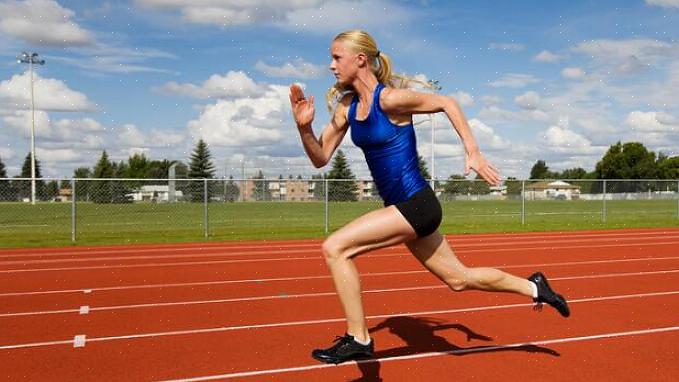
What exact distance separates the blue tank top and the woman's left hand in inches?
18.4

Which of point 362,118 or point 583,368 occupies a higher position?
point 362,118

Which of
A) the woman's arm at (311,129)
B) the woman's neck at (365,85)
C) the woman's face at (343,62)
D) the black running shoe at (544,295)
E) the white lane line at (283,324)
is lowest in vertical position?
the white lane line at (283,324)

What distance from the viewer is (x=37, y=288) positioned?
371 inches

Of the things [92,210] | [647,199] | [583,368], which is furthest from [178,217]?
[583,368]

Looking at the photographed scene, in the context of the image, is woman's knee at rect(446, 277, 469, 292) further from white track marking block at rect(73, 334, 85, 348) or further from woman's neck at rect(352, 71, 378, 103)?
white track marking block at rect(73, 334, 85, 348)

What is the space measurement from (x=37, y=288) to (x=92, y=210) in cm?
1576

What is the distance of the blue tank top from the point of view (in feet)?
13.2

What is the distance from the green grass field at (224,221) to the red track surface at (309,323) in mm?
6367

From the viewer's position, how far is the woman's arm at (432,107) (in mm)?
3777

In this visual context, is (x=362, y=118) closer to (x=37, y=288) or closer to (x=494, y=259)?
(x=37, y=288)

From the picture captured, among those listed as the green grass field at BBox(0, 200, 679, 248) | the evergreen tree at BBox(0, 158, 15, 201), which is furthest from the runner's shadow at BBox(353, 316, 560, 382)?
the evergreen tree at BBox(0, 158, 15, 201)

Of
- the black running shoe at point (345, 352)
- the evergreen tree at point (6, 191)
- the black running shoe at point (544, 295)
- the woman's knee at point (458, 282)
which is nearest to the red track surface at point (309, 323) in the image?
the black running shoe at point (544, 295)

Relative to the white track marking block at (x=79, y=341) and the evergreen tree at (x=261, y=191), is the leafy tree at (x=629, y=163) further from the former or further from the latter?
the white track marking block at (x=79, y=341)

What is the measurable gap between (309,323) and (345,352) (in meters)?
2.77
